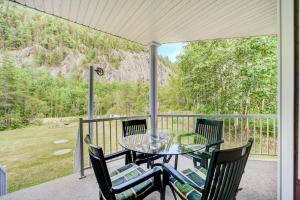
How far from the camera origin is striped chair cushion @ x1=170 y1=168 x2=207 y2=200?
1.62 m

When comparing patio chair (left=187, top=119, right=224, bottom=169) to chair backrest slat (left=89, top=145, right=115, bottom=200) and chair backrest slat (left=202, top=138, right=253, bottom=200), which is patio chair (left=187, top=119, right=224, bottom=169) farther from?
chair backrest slat (left=89, top=145, right=115, bottom=200)

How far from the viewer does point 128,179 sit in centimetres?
191

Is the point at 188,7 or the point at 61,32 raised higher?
the point at 61,32

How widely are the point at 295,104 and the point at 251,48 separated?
5702mm

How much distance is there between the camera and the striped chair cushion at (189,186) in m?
1.62

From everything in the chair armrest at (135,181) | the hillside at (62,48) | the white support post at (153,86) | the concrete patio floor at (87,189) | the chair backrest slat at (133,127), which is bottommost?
the concrete patio floor at (87,189)

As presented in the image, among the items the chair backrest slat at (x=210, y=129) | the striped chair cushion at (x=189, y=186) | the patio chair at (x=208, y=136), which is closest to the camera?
the striped chair cushion at (x=189, y=186)

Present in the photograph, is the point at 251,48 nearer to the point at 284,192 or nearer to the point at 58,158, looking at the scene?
the point at 284,192

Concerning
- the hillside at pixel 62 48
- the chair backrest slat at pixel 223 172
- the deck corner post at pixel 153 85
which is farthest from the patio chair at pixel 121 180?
the hillside at pixel 62 48

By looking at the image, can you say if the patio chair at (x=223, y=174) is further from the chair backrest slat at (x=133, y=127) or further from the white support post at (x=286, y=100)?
the chair backrest slat at (x=133, y=127)

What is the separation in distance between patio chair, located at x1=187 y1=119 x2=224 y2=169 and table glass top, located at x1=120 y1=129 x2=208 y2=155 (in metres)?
0.10

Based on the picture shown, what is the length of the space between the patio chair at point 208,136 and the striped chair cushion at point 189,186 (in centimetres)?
24

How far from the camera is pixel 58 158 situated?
14.4ft

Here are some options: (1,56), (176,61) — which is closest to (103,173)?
(1,56)
